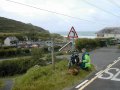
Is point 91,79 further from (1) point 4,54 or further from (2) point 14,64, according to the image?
(1) point 4,54

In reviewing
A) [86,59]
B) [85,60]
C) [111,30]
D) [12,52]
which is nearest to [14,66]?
[12,52]

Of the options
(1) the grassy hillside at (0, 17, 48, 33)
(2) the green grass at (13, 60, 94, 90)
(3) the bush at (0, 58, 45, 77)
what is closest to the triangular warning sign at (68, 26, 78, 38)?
(2) the green grass at (13, 60, 94, 90)

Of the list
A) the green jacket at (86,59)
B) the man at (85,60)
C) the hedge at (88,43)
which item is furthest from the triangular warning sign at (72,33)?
the hedge at (88,43)

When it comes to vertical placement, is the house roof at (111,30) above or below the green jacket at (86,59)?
above

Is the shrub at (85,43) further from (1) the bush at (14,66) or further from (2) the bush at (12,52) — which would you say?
(2) the bush at (12,52)

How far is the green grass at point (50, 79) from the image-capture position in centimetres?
1318

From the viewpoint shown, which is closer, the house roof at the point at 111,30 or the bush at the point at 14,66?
the bush at the point at 14,66

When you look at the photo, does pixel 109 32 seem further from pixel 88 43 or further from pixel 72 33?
pixel 72 33

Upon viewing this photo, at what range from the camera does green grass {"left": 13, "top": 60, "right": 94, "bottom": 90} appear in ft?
43.2

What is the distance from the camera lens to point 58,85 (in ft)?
43.7

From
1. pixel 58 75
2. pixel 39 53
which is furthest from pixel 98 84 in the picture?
pixel 39 53

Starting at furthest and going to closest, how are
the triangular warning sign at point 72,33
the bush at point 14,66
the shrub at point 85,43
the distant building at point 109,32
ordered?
1. the distant building at point 109,32
2. the shrub at point 85,43
3. the bush at point 14,66
4. the triangular warning sign at point 72,33

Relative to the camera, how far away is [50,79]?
14914mm

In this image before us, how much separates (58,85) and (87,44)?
31.2 m
